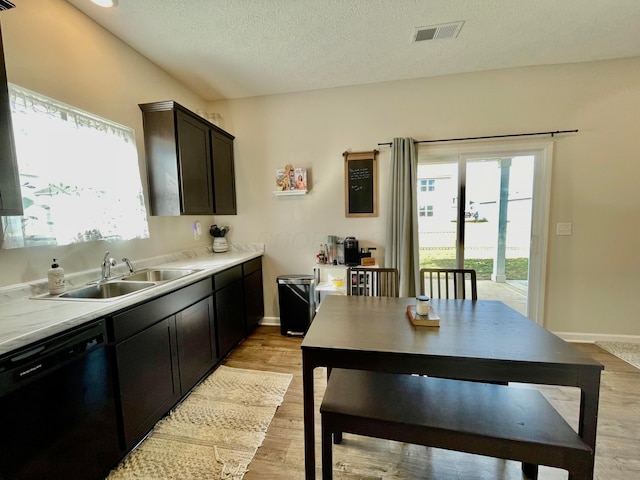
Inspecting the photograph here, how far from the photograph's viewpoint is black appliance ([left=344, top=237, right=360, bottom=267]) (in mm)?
3031

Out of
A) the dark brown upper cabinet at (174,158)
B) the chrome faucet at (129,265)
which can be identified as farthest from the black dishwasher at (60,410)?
the dark brown upper cabinet at (174,158)

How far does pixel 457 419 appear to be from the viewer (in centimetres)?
118

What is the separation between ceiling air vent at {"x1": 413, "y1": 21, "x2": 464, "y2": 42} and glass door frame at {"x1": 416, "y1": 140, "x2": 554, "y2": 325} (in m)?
0.99

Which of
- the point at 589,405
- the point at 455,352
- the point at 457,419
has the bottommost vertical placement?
the point at 457,419

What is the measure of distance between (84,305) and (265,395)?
1364 millimetres

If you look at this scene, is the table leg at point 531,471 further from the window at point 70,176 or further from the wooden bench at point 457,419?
the window at point 70,176

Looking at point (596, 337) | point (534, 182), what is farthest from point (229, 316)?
point (596, 337)

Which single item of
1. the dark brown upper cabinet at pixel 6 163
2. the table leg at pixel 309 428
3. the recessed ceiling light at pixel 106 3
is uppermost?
the recessed ceiling light at pixel 106 3

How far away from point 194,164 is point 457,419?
2.70 meters

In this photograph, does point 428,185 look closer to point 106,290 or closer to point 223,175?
point 223,175

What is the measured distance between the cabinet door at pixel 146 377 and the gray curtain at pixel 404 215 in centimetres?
223

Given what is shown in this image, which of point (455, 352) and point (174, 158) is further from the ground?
point (174, 158)

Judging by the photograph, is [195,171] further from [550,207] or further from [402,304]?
[550,207]

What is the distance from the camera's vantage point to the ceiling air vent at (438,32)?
2.11m
